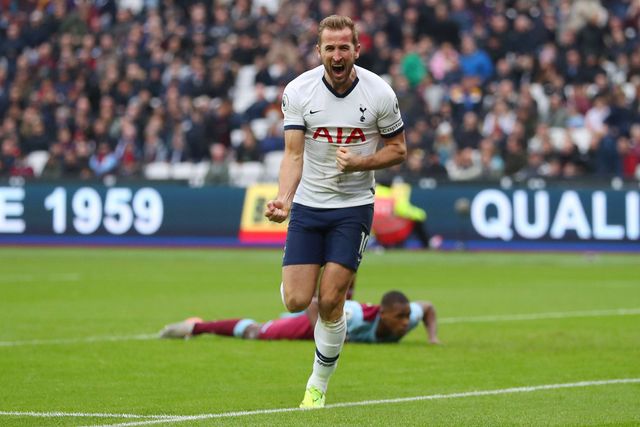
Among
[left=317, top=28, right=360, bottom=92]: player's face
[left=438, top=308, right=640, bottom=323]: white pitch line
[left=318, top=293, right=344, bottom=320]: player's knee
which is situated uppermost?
[left=317, top=28, right=360, bottom=92]: player's face

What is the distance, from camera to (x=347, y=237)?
886 centimetres

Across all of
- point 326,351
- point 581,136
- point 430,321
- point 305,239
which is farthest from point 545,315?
point 581,136

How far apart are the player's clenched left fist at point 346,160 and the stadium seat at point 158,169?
2228 centimetres

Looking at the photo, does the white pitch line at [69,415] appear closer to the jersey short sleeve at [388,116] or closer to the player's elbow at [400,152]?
the player's elbow at [400,152]

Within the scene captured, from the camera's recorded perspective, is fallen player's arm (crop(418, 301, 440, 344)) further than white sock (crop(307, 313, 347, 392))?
Yes

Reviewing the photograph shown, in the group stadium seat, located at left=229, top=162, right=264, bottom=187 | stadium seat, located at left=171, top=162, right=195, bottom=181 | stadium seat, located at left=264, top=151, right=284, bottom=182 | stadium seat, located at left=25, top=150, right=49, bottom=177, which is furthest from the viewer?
stadium seat, located at left=25, top=150, right=49, bottom=177

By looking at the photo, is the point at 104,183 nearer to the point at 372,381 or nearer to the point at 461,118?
the point at 461,118

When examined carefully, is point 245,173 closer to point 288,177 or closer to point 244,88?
point 244,88

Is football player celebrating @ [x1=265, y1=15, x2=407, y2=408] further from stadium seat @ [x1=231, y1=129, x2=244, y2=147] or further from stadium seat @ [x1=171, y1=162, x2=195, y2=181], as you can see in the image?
stadium seat @ [x1=231, y1=129, x2=244, y2=147]

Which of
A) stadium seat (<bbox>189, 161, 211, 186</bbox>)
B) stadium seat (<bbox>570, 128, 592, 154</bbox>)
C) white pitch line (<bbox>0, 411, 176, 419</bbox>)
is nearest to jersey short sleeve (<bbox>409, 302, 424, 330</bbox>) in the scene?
white pitch line (<bbox>0, 411, 176, 419</bbox>)

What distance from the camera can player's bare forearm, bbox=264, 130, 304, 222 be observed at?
28.1 feet

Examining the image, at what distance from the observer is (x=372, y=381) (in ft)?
33.1

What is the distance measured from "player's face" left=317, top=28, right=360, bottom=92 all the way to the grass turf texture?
85.2 inches

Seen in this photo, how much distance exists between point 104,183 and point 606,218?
34.3 ft
